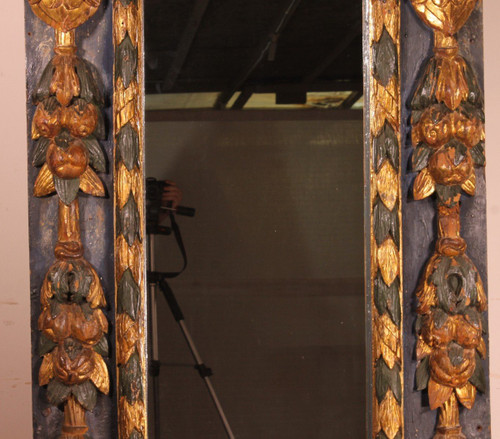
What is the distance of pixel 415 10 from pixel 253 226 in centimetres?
38

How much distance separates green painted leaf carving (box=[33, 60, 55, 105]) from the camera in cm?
100

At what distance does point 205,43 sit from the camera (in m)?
1.03

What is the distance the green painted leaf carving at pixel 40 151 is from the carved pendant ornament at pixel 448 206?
51cm

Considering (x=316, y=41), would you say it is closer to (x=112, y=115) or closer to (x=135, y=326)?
(x=112, y=115)

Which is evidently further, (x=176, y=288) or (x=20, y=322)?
(x=20, y=322)

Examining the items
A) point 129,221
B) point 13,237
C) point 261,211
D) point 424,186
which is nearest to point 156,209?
point 129,221

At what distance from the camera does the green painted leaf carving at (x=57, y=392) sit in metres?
1.00

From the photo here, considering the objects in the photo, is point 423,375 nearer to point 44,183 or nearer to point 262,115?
point 262,115

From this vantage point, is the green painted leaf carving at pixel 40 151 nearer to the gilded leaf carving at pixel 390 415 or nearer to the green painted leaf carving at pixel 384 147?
the green painted leaf carving at pixel 384 147

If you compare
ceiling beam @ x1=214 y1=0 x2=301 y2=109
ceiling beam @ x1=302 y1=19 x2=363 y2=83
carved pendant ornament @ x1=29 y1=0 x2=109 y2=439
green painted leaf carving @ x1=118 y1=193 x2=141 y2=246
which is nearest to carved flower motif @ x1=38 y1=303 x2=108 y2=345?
carved pendant ornament @ x1=29 y1=0 x2=109 y2=439

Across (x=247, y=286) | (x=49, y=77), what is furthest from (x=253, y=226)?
(x=49, y=77)

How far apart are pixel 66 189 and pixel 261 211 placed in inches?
10.5

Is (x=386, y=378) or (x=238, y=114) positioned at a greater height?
(x=238, y=114)

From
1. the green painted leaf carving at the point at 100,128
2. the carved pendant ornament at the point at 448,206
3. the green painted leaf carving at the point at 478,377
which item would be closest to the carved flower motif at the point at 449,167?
the carved pendant ornament at the point at 448,206
